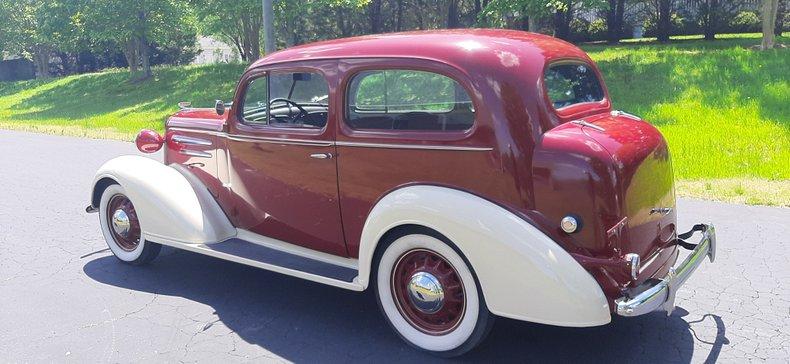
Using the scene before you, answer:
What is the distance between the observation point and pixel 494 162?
3381 mm

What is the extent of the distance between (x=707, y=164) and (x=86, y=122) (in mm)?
14646

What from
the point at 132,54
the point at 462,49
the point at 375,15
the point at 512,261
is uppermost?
the point at 375,15

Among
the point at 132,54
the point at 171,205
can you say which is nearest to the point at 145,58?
the point at 132,54

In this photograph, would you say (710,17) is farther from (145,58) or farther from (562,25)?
(145,58)

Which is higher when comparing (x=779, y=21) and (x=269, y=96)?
(x=779, y=21)

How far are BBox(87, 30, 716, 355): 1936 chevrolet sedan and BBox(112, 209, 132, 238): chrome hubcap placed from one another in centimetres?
55

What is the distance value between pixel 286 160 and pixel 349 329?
112cm

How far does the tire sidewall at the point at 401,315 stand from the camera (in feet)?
11.3

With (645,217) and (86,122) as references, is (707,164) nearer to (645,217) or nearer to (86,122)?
(645,217)

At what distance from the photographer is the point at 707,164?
7.96 meters

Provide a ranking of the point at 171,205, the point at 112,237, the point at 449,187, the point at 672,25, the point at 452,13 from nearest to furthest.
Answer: the point at 449,187 → the point at 171,205 → the point at 112,237 → the point at 672,25 → the point at 452,13

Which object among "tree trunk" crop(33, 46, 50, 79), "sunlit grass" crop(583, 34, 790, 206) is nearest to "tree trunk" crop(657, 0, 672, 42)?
"sunlit grass" crop(583, 34, 790, 206)

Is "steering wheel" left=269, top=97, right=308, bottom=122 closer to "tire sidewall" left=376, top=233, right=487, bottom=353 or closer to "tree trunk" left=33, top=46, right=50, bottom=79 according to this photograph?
"tire sidewall" left=376, top=233, right=487, bottom=353

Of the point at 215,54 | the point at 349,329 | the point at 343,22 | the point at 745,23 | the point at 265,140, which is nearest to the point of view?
the point at 349,329
